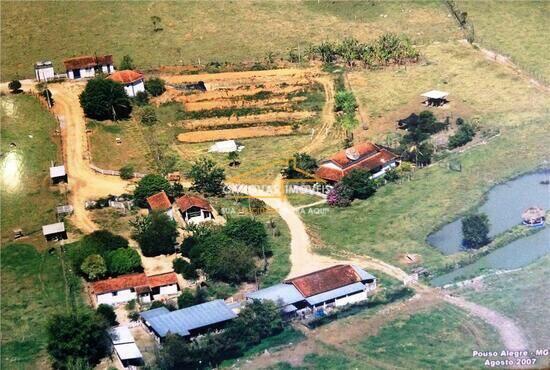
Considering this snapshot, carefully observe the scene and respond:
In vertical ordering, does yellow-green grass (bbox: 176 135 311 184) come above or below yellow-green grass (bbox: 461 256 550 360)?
above

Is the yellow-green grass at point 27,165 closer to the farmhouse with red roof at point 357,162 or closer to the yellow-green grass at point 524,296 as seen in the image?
the farmhouse with red roof at point 357,162

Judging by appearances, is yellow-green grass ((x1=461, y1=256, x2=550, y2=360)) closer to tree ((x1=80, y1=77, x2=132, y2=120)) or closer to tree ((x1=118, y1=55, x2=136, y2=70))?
tree ((x1=80, y1=77, x2=132, y2=120))

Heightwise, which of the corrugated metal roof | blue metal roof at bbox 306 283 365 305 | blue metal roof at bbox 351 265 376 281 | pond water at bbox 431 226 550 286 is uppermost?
the corrugated metal roof

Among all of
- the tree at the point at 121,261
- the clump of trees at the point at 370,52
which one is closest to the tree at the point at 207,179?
the tree at the point at 121,261

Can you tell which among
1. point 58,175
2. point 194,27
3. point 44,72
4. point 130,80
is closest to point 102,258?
point 58,175

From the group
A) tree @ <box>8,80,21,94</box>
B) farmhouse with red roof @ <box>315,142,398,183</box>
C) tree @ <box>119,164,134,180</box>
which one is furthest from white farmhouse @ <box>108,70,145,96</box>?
farmhouse with red roof @ <box>315,142,398,183</box>

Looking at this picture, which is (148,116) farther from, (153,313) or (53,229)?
(153,313)

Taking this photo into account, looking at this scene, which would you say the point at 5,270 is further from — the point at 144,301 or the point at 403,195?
the point at 403,195
